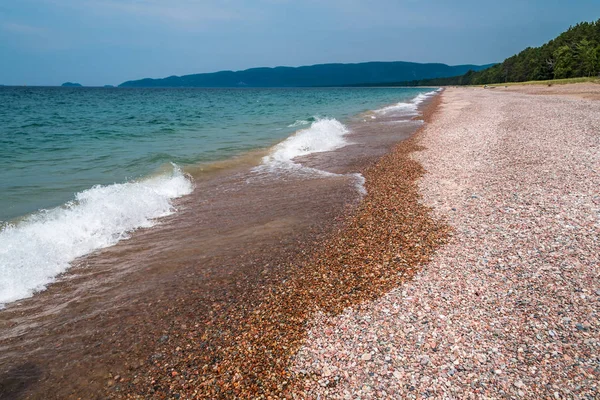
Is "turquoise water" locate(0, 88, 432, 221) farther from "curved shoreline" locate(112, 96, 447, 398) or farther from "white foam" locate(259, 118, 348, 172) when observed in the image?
"curved shoreline" locate(112, 96, 447, 398)

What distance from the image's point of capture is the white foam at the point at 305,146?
48.2ft

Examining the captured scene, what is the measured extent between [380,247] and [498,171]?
5988mm

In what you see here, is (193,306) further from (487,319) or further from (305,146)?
(305,146)

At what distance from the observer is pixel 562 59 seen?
68.1 m

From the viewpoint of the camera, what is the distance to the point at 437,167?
440 inches

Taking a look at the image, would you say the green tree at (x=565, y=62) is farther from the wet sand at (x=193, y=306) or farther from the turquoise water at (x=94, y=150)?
the wet sand at (x=193, y=306)

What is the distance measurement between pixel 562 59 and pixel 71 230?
90525mm

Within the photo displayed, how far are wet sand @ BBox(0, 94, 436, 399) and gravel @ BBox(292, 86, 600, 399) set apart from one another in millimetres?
506

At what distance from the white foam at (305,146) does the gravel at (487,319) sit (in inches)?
321

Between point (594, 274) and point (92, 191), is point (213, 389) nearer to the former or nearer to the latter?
point (594, 274)

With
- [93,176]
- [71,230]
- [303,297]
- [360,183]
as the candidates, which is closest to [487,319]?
[303,297]

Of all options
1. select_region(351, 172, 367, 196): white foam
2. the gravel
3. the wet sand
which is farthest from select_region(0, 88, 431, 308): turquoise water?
the gravel

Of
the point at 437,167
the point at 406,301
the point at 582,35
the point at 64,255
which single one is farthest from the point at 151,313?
the point at 582,35

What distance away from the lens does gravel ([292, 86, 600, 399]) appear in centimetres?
331
